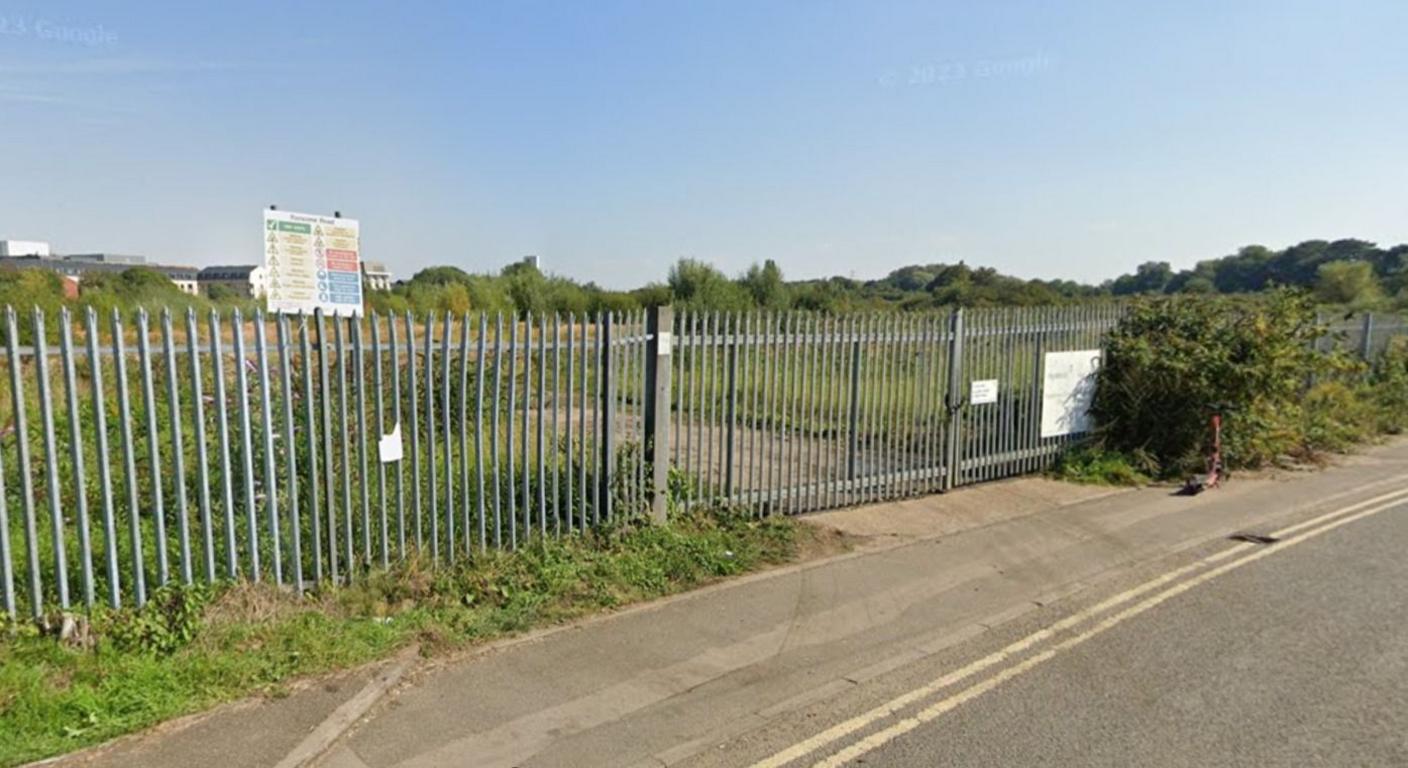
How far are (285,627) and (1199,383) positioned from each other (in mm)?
10604

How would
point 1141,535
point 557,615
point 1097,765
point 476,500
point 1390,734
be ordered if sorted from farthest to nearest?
point 1141,535
point 476,500
point 557,615
point 1390,734
point 1097,765

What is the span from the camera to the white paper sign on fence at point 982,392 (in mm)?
8742

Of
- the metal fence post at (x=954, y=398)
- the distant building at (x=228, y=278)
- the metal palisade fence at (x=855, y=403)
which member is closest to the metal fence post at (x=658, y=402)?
the metal palisade fence at (x=855, y=403)

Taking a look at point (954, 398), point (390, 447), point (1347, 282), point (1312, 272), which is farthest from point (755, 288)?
point (1312, 272)

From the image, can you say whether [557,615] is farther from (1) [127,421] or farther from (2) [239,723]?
(1) [127,421]

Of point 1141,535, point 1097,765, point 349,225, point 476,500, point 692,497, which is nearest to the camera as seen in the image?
point 1097,765

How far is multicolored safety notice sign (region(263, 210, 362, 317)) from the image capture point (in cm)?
580

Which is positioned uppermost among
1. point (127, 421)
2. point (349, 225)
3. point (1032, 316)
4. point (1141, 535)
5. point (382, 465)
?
point (349, 225)

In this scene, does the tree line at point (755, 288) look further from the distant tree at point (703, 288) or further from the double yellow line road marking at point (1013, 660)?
the double yellow line road marking at point (1013, 660)

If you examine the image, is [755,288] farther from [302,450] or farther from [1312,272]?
[1312,272]

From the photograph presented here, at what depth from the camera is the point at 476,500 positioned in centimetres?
556

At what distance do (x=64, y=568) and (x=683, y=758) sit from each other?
347cm

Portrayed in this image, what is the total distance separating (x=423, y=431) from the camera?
6086 mm

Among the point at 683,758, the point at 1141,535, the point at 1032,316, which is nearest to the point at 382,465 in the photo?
the point at 683,758
